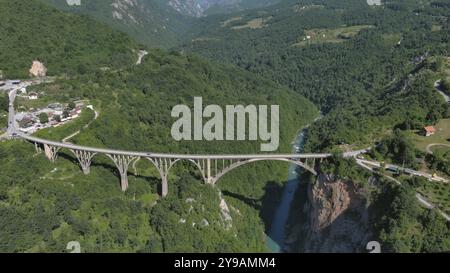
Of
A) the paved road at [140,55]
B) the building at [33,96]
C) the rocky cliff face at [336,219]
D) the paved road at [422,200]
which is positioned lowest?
the rocky cliff face at [336,219]

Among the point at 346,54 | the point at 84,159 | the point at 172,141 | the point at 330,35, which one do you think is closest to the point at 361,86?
the point at 346,54

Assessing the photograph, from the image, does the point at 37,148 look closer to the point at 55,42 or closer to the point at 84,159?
the point at 84,159

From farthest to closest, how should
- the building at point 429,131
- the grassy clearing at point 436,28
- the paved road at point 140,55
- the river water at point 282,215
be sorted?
1. the grassy clearing at point 436,28
2. the paved road at point 140,55
3. the river water at point 282,215
4. the building at point 429,131

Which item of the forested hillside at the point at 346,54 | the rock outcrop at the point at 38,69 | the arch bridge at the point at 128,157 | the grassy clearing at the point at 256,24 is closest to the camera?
the arch bridge at the point at 128,157

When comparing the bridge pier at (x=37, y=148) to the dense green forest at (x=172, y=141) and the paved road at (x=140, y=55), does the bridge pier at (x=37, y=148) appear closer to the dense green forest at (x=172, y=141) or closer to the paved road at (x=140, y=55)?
the dense green forest at (x=172, y=141)

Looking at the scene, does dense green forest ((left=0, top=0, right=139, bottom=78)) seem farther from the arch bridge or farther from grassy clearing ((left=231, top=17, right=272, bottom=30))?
grassy clearing ((left=231, top=17, right=272, bottom=30))

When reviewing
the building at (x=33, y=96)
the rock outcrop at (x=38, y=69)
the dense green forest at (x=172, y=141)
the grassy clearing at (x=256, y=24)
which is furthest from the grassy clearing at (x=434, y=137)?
the grassy clearing at (x=256, y=24)

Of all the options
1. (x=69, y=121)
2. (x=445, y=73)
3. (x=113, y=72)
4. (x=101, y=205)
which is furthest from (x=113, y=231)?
(x=445, y=73)

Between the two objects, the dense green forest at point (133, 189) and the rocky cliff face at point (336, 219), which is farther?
the rocky cliff face at point (336, 219)
